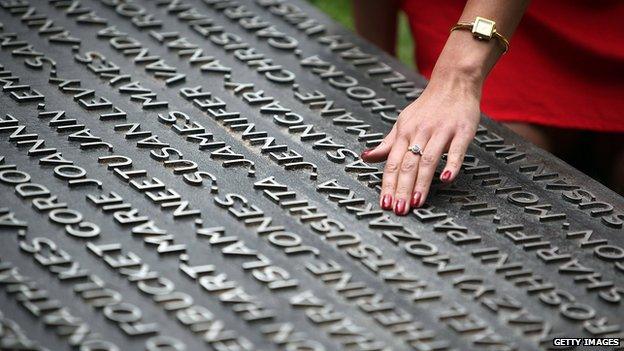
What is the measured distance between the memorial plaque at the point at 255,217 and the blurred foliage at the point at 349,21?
2.36m

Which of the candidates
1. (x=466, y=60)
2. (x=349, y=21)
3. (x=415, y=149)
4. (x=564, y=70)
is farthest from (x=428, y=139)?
(x=349, y=21)

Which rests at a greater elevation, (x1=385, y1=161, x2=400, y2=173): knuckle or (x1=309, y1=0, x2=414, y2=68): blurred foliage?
(x1=309, y1=0, x2=414, y2=68): blurred foliage

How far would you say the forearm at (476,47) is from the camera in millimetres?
2621

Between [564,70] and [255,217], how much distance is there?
135 cm

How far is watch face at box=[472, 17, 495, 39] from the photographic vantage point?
8.75 feet

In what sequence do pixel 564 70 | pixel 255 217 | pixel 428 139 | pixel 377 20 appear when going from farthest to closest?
pixel 377 20
pixel 564 70
pixel 428 139
pixel 255 217

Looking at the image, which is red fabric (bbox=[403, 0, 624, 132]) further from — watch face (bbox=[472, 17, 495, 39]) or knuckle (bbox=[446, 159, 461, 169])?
knuckle (bbox=[446, 159, 461, 169])

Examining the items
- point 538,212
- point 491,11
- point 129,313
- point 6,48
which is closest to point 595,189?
point 538,212

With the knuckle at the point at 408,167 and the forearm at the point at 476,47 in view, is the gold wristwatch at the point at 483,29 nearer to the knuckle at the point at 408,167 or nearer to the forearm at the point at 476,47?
the forearm at the point at 476,47

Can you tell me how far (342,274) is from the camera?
6.78ft

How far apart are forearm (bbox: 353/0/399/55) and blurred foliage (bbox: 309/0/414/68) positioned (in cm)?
123

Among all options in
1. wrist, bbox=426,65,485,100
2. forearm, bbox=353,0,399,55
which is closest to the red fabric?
wrist, bbox=426,65,485,100

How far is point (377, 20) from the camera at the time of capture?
4.09 metres

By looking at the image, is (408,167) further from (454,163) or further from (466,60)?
(466,60)
